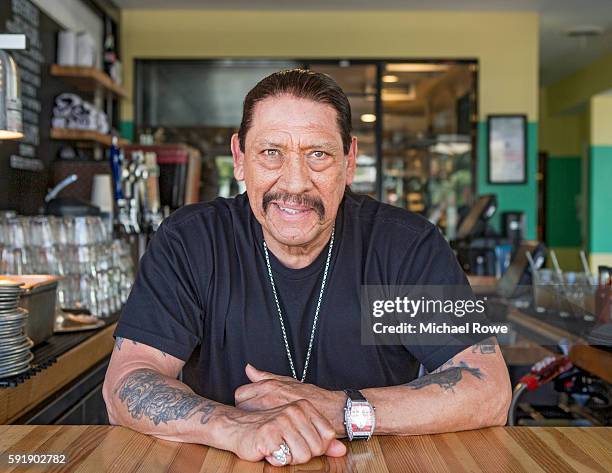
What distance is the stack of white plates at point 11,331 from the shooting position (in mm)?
2031

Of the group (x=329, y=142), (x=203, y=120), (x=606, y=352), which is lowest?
(x=606, y=352)

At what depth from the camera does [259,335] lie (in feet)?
5.88

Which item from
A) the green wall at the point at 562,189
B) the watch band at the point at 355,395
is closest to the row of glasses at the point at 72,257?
the watch band at the point at 355,395

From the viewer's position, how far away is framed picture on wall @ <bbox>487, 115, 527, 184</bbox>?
7.20 metres

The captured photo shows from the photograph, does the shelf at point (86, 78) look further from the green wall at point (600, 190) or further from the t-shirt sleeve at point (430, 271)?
the green wall at point (600, 190)

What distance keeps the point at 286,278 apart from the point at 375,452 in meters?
0.57

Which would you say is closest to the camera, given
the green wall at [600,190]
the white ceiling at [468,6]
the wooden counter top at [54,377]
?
the wooden counter top at [54,377]

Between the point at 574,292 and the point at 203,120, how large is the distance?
4.73 metres

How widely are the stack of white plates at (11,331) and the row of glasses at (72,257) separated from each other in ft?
2.28

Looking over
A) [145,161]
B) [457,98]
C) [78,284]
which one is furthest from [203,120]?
[78,284]

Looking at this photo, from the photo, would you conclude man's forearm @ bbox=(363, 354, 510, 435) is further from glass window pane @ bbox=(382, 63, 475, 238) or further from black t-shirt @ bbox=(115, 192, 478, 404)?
glass window pane @ bbox=(382, 63, 475, 238)

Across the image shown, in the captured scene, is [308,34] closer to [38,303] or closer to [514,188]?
[514,188]

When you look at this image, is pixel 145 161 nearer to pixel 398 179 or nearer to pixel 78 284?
pixel 78 284

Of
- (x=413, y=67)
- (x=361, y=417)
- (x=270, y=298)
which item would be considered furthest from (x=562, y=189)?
(x=361, y=417)
